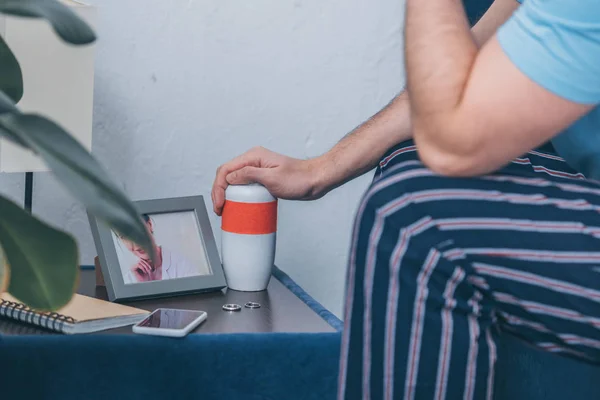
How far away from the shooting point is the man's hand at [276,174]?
115 centimetres

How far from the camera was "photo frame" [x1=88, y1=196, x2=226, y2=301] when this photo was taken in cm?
118

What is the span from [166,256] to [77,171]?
2.86ft

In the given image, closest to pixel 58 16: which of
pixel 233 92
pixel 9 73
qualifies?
pixel 9 73

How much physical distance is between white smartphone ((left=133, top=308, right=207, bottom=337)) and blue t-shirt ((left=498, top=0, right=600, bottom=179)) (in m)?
0.52

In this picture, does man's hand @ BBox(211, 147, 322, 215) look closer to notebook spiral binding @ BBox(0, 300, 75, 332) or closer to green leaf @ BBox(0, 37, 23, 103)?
notebook spiral binding @ BBox(0, 300, 75, 332)

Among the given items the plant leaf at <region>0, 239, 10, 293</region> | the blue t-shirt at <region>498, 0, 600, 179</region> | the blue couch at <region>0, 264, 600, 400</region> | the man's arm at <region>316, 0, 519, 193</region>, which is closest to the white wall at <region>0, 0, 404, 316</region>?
the man's arm at <region>316, 0, 519, 193</region>

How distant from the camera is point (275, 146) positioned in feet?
5.31

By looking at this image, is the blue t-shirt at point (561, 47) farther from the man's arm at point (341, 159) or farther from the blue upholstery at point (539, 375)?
the man's arm at point (341, 159)

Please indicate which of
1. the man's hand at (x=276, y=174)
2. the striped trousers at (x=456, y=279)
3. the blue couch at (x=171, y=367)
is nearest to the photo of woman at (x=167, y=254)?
the man's hand at (x=276, y=174)

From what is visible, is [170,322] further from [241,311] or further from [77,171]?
[77,171]

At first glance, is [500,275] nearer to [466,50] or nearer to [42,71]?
[466,50]

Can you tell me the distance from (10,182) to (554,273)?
1.09m

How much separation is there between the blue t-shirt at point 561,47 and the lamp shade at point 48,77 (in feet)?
2.22

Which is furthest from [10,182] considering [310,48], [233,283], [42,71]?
[310,48]
